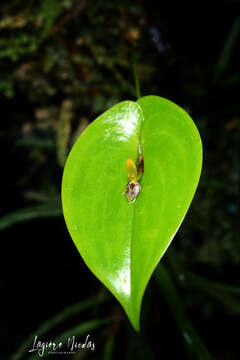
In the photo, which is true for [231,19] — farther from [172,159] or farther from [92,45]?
[172,159]

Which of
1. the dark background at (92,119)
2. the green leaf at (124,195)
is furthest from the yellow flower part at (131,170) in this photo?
the dark background at (92,119)

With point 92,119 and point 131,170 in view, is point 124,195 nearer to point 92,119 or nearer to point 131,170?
point 131,170

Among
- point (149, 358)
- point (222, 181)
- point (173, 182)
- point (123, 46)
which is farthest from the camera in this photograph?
point (222, 181)

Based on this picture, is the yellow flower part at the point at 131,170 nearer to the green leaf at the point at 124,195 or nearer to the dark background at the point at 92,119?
the green leaf at the point at 124,195

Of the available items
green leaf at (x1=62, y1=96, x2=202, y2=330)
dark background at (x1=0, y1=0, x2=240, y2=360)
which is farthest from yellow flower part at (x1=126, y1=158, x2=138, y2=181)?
dark background at (x1=0, y1=0, x2=240, y2=360)

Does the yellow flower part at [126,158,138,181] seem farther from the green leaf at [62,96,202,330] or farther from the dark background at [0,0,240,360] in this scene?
the dark background at [0,0,240,360]

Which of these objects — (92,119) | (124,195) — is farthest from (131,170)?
(92,119)

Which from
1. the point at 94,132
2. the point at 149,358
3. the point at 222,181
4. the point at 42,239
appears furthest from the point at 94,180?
the point at 42,239
